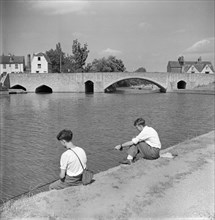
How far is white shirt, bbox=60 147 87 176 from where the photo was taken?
12.4 ft

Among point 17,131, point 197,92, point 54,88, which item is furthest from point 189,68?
point 17,131

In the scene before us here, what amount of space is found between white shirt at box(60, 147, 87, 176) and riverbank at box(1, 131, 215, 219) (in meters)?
0.25

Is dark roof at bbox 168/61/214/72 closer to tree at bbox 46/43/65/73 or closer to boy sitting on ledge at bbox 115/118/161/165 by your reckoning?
tree at bbox 46/43/65/73

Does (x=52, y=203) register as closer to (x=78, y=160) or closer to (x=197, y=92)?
(x=78, y=160)

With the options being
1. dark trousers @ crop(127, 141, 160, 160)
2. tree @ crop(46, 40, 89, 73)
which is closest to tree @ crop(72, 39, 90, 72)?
tree @ crop(46, 40, 89, 73)

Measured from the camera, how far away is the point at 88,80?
47.5m

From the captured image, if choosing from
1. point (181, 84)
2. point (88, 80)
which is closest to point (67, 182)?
point (88, 80)

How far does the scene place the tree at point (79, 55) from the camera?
2178 inches

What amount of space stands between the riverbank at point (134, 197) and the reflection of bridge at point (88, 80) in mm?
42653

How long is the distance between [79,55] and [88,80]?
11353 mm

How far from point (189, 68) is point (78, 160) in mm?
72526

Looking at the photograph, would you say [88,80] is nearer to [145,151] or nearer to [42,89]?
[42,89]

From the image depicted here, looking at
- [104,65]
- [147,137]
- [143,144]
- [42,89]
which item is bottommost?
[143,144]

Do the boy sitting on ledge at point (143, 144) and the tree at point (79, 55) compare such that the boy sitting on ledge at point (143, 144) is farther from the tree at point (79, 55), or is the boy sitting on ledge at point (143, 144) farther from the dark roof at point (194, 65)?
the dark roof at point (194, 65)
